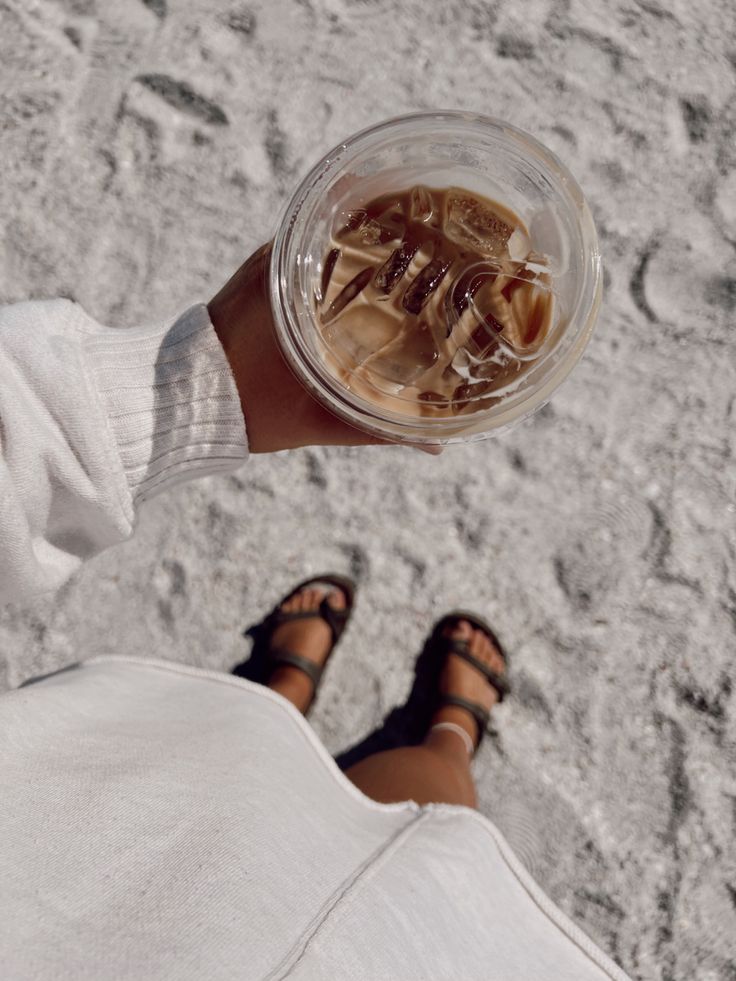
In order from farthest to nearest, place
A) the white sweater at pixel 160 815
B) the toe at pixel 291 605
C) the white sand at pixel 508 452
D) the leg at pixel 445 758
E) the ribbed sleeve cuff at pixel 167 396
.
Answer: the toe at pixel 291 605 < the white sand at pixel 508 452 < the leg at pixel 445 758 < the ribbed sleeve cuff at pixel 167 396 < the white sweater at pixel 160 815

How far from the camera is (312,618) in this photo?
173 cm

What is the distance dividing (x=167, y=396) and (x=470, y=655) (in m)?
0.95

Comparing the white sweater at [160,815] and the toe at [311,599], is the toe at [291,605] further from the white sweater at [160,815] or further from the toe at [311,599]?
the white sweater at [160,815]

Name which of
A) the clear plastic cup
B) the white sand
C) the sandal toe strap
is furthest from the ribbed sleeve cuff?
the sandal toe strap

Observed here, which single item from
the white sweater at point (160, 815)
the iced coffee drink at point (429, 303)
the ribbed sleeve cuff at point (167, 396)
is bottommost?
the white sweater at point (160, 815)

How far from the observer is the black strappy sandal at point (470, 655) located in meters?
1.68

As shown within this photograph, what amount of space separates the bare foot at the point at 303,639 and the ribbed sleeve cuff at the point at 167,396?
0.70 metres

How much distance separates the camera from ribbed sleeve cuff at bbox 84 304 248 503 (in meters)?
1.03

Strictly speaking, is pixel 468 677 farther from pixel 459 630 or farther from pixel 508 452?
pixel 508 452

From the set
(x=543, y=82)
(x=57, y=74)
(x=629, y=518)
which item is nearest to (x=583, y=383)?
(x=629, y=518)

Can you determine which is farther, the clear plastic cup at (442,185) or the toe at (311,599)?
the toe at (311,599)

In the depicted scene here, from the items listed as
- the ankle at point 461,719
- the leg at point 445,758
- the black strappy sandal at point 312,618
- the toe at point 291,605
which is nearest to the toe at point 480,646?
the leg at point 445,758

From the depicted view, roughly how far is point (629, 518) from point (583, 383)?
336mm


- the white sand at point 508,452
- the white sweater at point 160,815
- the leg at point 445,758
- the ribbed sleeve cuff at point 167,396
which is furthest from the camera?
the white sand at point 508,452
